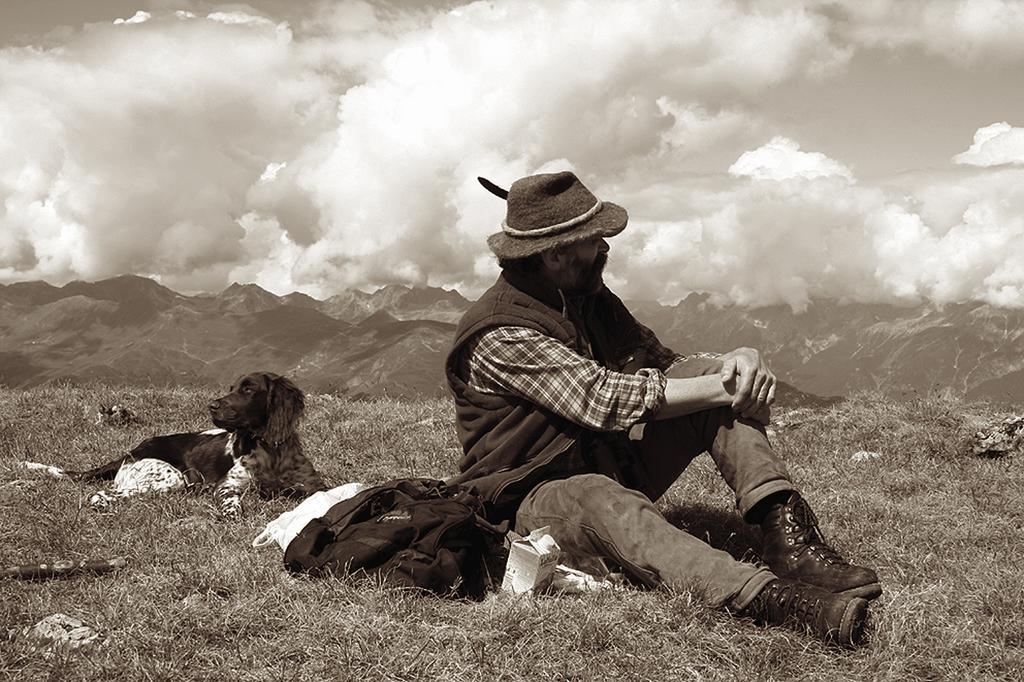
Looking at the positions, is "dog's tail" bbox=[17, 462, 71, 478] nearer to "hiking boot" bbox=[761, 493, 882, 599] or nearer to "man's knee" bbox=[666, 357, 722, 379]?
"man's knee" bbox=[666, 357, 722, 379]

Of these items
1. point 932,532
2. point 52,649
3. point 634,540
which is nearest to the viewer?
point 52,649

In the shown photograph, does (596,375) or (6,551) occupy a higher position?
(596,375)

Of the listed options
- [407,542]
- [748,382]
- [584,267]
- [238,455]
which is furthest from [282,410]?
[748,382]

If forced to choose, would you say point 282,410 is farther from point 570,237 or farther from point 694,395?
point 694,395

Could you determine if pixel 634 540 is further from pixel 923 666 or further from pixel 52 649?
pixel 52 649

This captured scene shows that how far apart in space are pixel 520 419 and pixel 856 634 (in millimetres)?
2236

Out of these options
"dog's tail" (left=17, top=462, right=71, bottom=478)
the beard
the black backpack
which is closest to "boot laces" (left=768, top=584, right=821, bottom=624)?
the black backpack

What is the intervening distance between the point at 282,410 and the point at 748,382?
554 centimetres

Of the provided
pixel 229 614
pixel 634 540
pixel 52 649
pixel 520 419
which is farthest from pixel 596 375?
Answer: pixel 52 649

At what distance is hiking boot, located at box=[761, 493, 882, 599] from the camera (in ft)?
14.9

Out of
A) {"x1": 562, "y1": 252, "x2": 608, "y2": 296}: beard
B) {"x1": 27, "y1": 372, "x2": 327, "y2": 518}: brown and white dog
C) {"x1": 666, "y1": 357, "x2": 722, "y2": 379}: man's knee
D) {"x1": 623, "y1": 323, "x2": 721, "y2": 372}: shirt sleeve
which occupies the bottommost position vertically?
{"x1": 27, "y1": 372, "x2": 327, "y2": 518}: brown and white dog

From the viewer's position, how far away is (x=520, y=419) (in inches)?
214

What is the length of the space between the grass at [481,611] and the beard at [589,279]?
195 centimetres

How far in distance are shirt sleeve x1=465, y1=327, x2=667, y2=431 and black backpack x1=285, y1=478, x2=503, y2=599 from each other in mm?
804
